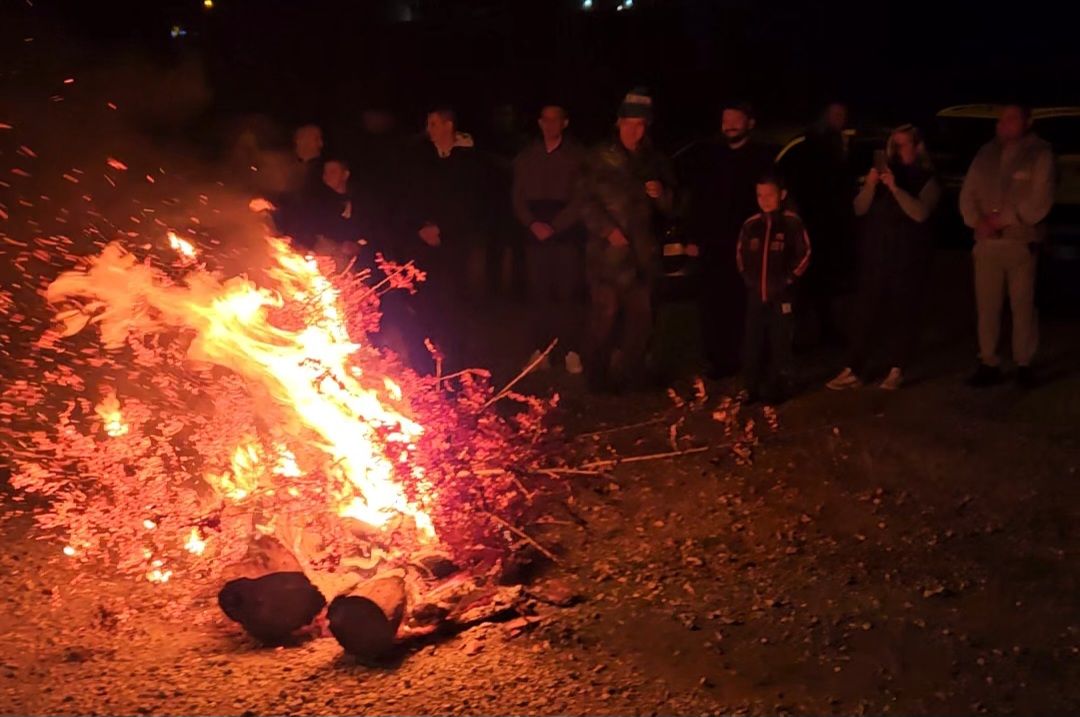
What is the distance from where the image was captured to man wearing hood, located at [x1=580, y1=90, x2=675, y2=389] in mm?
8133

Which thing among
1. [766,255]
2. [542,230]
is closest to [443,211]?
[542,230]

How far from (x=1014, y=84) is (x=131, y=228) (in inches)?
522

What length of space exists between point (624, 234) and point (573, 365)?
4.30ft

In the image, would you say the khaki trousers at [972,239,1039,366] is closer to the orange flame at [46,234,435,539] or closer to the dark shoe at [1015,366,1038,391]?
the dark shoe at [1015,366,1038,391]

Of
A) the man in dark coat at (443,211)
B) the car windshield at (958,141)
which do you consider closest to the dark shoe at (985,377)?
the man in dark coat at (443,211)

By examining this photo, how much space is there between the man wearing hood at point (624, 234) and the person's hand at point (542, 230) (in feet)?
1.14

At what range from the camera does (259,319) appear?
5637mm

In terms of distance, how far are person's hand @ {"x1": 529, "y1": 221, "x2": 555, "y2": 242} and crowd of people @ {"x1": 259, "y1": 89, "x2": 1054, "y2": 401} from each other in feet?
0.05

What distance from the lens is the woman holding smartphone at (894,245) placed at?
809cm

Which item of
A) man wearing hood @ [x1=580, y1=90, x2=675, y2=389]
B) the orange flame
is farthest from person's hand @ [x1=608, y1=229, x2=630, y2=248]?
the orange flame

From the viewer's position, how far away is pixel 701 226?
27.9 feet

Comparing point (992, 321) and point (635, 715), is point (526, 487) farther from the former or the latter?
point (992, 321)

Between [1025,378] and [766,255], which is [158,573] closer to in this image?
[766,255]

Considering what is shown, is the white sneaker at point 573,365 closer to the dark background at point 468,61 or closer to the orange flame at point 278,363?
the orange flame at point 278,363
